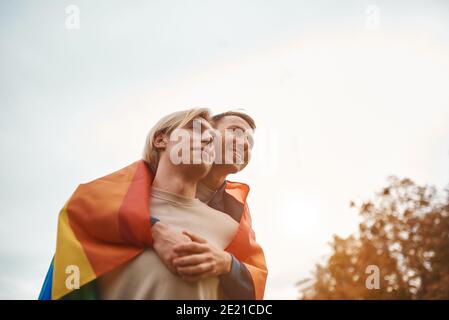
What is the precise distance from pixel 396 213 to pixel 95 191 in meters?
7.21

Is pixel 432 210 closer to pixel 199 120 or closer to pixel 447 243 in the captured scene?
pixel 447 243

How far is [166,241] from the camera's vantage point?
3.13 m

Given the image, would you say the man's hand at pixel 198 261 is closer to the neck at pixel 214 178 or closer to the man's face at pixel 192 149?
the man's face at pixel 192 149

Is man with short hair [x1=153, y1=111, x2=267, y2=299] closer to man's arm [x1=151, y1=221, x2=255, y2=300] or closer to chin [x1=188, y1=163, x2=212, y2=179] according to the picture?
man's arm [x1=151, y1=221, x2=255, y2=300]

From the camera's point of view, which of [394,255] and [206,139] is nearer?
[206,139]

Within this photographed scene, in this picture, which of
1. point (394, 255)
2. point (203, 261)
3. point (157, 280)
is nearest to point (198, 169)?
point (203, 261)

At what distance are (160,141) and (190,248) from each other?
36.3 inches

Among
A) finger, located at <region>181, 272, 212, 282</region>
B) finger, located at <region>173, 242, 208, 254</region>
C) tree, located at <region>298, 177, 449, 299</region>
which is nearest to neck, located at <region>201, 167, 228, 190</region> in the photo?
finger, located at <region>173, 242, 208, 254</region>

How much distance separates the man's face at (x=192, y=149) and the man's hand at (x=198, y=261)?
22.1 inches

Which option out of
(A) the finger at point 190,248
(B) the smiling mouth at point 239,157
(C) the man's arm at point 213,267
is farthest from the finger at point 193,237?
(B) the smiling mouth at point 239,157

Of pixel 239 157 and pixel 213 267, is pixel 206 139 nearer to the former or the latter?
pixel 239 157

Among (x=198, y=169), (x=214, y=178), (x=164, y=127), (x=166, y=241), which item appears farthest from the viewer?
(x=214, y=178)

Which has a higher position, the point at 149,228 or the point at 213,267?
the point at 149,228
